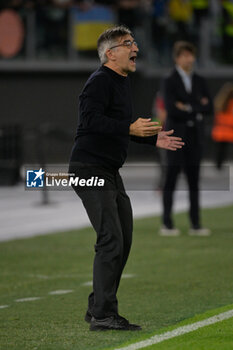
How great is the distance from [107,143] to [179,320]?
138 cm

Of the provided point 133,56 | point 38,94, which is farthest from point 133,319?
point 38,94

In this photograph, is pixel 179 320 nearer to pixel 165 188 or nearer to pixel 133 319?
pixel 133 319

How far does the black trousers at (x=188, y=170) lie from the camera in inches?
504

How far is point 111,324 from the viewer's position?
7074 mm

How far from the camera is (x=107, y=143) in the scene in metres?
7.09

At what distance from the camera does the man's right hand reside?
688 cm

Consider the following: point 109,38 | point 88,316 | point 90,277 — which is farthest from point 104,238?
point 90,277

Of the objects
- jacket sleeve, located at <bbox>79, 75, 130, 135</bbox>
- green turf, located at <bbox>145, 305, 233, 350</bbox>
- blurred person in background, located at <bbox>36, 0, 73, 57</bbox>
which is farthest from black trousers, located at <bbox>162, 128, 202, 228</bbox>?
blurred person in background, located at <bbox>36, 0, 73, 57</bbox>

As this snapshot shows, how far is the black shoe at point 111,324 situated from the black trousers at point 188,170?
5765 millimetres

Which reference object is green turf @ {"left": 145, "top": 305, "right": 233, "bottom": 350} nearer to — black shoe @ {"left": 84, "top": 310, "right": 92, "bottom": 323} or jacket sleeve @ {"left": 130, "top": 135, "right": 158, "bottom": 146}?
black shoe @ {"left": 84, "top": 310, "right": 92, "bottom": 323}

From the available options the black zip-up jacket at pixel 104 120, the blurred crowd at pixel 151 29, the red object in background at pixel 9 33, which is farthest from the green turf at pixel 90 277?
the blurred crowd at pixel 151 29

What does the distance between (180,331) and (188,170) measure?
603cm

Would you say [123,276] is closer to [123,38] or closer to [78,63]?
[123,38]

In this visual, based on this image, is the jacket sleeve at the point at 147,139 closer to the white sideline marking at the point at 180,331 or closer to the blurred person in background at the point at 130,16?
the white sideline marking at the point at 180,331
